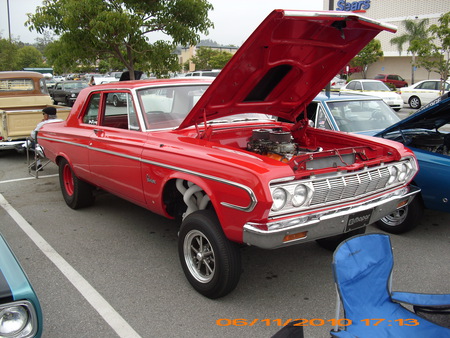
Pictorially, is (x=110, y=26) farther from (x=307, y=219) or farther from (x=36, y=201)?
(x=307, y=219)

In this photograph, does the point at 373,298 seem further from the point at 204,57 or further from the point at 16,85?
the point at 204,57

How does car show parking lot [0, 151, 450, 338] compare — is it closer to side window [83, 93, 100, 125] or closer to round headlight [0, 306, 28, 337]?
round headlight [0, 306, 28, 337]

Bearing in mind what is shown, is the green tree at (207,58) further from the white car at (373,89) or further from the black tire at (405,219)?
the black tire at (405,219)

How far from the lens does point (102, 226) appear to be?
519cm

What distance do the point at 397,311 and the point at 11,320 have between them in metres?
2.20

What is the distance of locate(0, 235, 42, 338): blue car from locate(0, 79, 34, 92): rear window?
32.7 feet

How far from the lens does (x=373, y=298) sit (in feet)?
8.36

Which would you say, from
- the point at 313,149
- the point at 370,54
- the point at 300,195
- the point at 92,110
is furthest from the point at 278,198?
the point at 370,54

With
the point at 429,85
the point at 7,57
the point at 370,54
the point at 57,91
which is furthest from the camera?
the point at 370,54

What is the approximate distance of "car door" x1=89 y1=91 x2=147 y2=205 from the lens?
164 inches

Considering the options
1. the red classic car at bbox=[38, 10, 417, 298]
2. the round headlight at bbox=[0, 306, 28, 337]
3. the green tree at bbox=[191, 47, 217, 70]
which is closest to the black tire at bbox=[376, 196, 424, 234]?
the red classic car at bbox=[38, 10, 417, 298]

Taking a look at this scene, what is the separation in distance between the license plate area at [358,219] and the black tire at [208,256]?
36.0 inches

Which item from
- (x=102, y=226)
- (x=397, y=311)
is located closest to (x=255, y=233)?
(x=397, y=311)

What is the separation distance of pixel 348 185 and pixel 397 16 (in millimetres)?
47076
